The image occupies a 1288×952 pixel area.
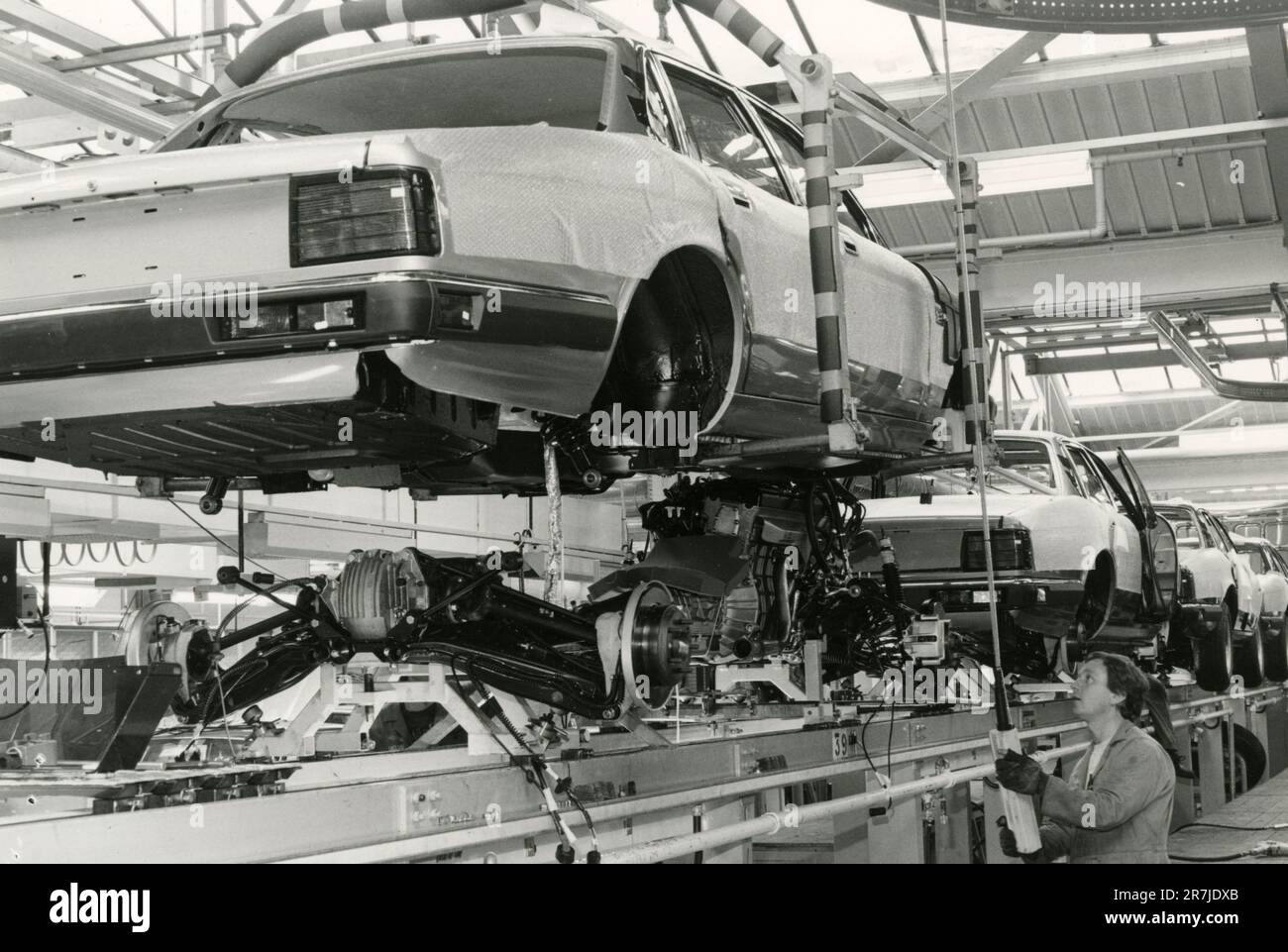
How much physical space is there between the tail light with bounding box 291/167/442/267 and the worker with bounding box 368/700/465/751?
3.87 meters

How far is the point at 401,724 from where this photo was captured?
268 inches

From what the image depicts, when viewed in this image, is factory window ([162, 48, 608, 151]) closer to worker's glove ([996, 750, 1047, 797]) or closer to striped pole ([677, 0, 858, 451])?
striped pole ([677, 0, 858, 451])

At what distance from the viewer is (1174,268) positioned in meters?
12.6

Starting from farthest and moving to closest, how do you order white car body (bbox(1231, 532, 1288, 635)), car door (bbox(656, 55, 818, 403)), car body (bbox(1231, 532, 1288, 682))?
car body (bbox(1231, 532, 1288, 682)) → white car body (bbox(1231, 532, 1288, 635)) → car door (bbox(656, 55, 818, 403))

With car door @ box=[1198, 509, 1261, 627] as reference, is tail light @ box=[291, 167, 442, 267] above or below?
above

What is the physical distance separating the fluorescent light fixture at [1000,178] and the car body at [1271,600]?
5808 mm

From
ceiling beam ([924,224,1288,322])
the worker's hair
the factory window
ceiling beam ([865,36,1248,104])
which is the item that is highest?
ceiling beam ([865,36,1248,104])

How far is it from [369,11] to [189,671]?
2000 millimetres

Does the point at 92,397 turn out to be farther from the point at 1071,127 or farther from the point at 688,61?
the point at 1071,127

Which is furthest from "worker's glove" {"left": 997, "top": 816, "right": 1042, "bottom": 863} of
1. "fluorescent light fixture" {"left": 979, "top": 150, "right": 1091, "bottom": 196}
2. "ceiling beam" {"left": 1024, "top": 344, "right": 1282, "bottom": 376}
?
"ceiling beam" {"left": 1024, "top": 344, "right": 1282, "bottom": 376}

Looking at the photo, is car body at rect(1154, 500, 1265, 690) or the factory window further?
car body at rect(1154, 500, 1265, 690)

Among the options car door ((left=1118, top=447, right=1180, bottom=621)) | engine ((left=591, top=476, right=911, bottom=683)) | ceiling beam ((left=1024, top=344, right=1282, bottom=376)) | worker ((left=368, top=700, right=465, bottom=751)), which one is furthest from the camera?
ceiling beam ((left=1024, top=344, right=1282, bottom=376))

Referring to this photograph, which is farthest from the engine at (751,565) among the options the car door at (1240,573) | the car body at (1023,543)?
the car door at (1240,573)

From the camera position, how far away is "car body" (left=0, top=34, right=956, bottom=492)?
3145 millimetres
